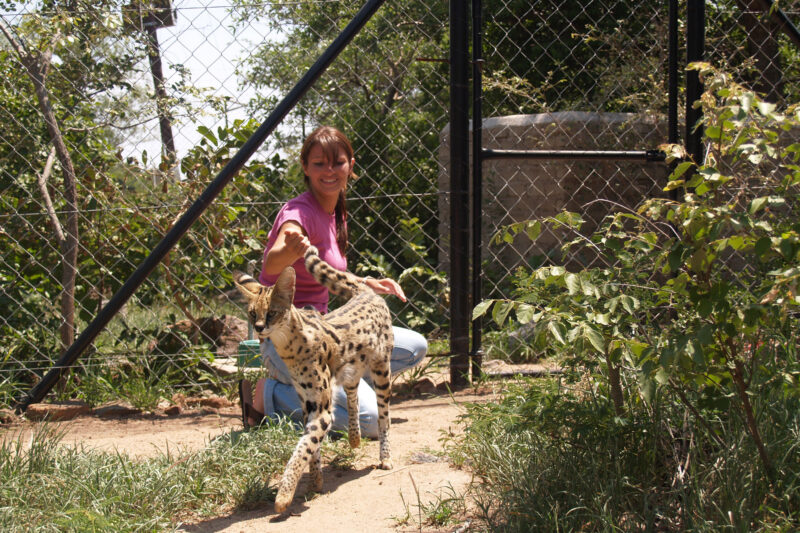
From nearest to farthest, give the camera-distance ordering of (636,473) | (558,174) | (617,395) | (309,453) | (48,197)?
(636,473) → (617,395) → (309,453) → (48,197) → (558,174)

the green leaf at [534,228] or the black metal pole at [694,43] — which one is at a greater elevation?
the black metal pole at [694,43]

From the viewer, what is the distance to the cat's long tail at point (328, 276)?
12.2 ft

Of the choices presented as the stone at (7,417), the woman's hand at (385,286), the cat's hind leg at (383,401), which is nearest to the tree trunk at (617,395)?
the cat's hind leg at (383,401)

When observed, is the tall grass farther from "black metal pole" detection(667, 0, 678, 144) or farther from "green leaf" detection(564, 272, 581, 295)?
"black metal pole" detection(667, 0, 678, 144)

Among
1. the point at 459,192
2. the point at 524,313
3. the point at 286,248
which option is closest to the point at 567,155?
the point at 459,192

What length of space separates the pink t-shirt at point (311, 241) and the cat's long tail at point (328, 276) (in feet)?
0.84

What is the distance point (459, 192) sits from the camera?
184 inches

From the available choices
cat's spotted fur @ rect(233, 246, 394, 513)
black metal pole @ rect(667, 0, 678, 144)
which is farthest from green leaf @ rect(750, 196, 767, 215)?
black metal pole @ rect(667, 0, 678, 144)

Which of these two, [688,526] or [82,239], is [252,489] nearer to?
[688,526]

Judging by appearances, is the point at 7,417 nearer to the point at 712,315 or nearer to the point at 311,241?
the point at 311,241

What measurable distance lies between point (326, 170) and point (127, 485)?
74.4 inches

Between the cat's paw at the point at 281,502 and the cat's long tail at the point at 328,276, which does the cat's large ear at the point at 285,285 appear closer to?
the cat's long tail at the point at 328,276

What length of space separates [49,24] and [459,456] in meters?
3.46

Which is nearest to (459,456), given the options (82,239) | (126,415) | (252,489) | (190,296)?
(252,489)
